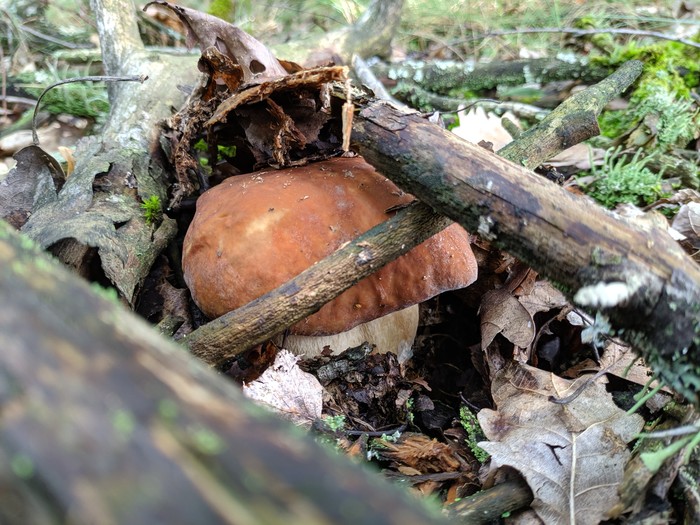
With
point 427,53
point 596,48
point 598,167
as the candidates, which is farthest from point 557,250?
A: point 427,53

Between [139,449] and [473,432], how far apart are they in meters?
1.57

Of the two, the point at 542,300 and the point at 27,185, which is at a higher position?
the point at 27,185

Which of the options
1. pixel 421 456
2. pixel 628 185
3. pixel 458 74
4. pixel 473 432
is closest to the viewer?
pixel 421 456

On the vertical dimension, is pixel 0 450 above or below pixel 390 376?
above

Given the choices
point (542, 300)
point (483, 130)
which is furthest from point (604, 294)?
point (483, 130)

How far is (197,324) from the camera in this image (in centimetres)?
229

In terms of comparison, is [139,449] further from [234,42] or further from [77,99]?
[77,99]

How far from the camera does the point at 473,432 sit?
1979 millimetres

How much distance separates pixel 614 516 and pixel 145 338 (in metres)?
1.29

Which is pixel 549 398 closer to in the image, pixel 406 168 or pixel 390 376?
pixel 390 376

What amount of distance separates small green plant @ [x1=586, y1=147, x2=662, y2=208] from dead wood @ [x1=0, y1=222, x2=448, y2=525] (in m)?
2.77

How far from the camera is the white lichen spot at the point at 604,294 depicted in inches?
51.2

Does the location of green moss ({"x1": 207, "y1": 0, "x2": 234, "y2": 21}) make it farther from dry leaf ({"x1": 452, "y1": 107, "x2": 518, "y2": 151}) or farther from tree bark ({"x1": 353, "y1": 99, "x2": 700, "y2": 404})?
tree bark ({"x1": 353, "y1": 99, "x2": 700, "y2": 404})

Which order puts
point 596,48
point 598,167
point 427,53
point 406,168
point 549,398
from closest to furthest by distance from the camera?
1. point 406,168
2. point 549,398
3. point 598,167
4. point 596,48
5. point 427,53
